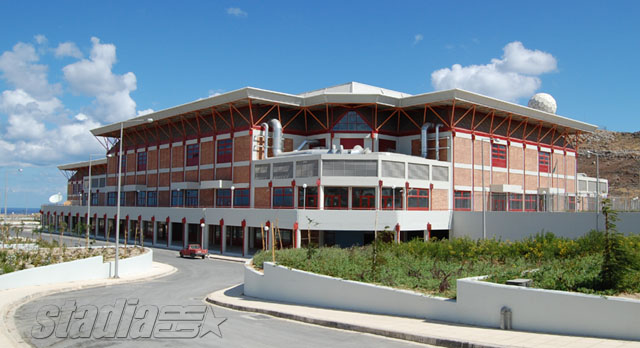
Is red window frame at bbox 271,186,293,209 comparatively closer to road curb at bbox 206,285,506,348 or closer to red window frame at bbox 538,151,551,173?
road curb at bbox 206,285,506,348

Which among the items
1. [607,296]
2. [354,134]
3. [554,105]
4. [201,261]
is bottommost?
[201,261]

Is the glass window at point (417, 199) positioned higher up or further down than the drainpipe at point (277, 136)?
further down

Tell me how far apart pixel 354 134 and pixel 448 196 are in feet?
37.8

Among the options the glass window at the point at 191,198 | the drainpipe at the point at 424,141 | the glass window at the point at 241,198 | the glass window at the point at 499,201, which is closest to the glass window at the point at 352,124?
the drainpipe at the point at 424,141

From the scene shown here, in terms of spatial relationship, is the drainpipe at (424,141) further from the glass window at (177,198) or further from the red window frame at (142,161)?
the red window frame at (142,161)

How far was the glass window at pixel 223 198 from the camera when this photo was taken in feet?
194

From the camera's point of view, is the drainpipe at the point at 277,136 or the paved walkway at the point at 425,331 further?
the drainpipe at the point at 277,136

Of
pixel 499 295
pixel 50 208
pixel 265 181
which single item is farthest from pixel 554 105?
pixel 50 208

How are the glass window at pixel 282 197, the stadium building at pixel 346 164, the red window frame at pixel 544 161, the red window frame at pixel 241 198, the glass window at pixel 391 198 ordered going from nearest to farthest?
the stadium building at pixel 346 164, the glass window at pixel 391 198, the glass window at pixel 282 197, the red window frame at pixel 241 198, the red window frame at pixel 544 161

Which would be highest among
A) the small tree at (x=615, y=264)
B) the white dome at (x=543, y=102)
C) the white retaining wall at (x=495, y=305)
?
the white dome at (x=543, y=102)

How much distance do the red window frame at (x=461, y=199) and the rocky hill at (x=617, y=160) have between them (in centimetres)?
6108

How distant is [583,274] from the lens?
15.9 m

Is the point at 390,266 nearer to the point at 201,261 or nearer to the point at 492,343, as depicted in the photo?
the point at 492,343

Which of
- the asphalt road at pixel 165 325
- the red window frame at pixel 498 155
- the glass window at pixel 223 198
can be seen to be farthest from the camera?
the glass window at pixel 223 198
